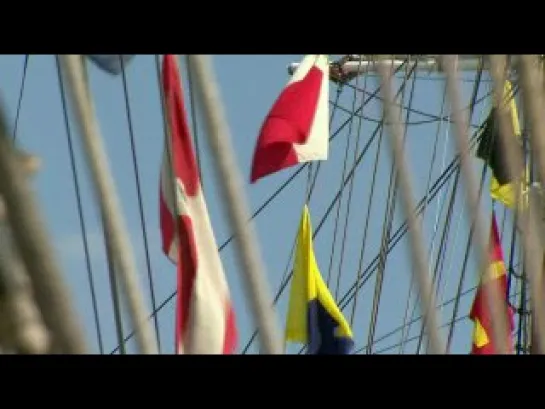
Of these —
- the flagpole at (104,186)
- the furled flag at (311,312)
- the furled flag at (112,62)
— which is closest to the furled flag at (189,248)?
the furled flag at (112,62)

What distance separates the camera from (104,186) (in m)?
4.34

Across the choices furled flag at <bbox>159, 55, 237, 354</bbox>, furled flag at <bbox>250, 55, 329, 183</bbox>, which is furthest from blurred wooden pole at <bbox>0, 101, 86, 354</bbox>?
furled flag at <bbox>250, 55, 329, 183</bbox>

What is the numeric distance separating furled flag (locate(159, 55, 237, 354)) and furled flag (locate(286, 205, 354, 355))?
2695 mm

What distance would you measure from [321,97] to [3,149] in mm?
4775

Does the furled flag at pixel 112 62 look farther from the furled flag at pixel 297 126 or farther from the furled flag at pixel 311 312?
the furled flag at pixel 311 312

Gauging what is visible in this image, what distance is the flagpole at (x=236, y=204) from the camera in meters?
3.96

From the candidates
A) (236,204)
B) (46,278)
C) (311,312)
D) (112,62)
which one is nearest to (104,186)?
(236,204)

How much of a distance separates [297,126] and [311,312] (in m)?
1.18

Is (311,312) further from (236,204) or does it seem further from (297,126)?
(236,204)

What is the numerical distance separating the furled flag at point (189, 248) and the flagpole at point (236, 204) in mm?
485

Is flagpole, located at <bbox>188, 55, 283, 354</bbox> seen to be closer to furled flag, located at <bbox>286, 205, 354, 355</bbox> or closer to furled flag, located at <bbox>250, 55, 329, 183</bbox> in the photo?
furled flag, located at <bbox>250, 55, 329, 183</bbox>

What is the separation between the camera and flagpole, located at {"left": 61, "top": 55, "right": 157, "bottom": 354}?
165 inches
